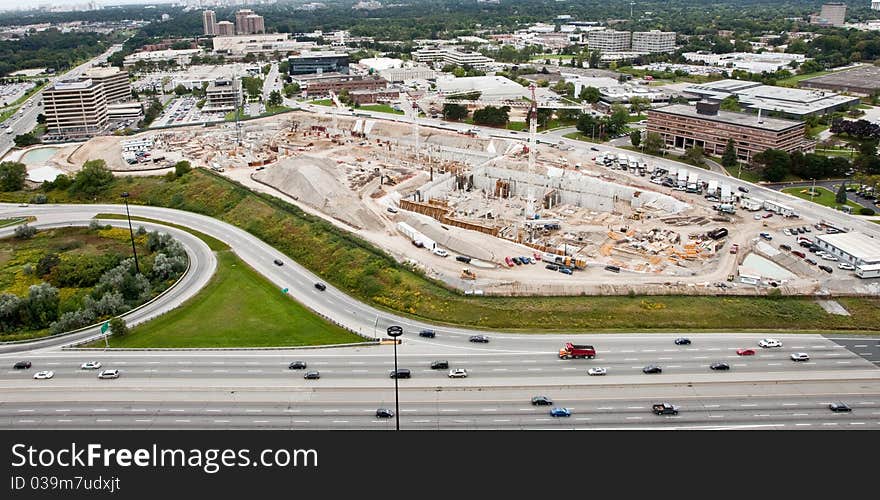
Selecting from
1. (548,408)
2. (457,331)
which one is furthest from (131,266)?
(548,408)

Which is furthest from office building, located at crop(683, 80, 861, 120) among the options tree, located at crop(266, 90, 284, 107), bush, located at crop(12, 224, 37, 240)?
bush, located at crop(12, 224, 37, 240)

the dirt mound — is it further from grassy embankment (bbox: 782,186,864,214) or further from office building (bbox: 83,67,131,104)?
office building (bbox: 83,67,131,104)

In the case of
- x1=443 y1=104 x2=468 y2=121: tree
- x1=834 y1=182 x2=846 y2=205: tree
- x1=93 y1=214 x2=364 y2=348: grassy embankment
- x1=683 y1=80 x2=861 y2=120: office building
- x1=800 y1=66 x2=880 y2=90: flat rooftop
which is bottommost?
x1=93 y1=214 x2=364 y2=348: grassy embankment

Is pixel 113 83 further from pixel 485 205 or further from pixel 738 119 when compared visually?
pixel 738 119

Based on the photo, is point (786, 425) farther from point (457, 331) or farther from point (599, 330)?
point (457, 331)

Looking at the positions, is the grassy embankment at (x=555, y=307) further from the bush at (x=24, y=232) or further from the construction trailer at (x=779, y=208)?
the bush at (x=24, y=232)

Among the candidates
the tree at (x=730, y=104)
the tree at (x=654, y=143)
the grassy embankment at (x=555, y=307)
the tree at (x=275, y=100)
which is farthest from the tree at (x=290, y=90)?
the grassy embankment at (x=555, y=307)
